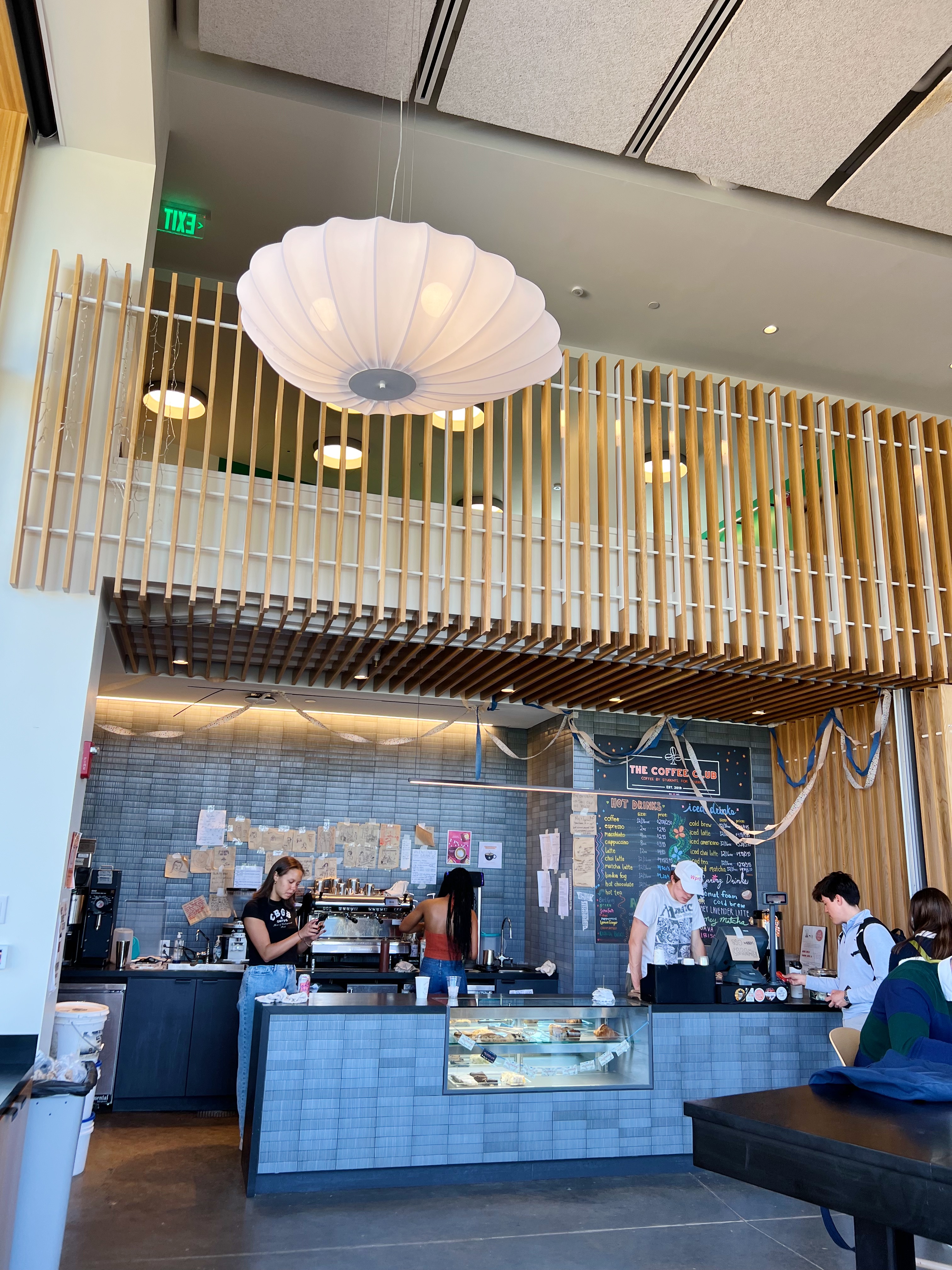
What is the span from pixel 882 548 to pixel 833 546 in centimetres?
37

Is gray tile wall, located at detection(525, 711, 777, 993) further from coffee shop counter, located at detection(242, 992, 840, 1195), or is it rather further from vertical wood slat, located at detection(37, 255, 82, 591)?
vertical wood slat, located at detection(37, 255, 82, 591)

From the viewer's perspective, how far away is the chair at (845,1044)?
348cm

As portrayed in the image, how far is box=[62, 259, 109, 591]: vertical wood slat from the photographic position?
164 inches

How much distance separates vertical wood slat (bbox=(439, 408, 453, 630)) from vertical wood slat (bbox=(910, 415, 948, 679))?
3138 millimetres

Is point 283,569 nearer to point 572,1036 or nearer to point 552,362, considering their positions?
point 552,362

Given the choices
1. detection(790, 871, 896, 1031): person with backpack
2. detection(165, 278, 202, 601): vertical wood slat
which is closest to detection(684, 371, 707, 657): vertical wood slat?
detection(790, 871, 896, 1031): person with backpack

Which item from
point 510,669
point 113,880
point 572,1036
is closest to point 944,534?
point 510,669

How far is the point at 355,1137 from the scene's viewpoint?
4617 millimetres

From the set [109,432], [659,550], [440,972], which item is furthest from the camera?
[440,972]

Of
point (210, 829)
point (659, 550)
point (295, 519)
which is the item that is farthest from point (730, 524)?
point (210, 829)

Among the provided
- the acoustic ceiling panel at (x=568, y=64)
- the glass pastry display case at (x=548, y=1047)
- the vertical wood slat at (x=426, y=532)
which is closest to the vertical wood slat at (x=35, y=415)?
the vertical wood slat at (x=426, y=532)

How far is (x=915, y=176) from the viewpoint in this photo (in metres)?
5.07

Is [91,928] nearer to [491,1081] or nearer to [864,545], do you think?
[491,1081]

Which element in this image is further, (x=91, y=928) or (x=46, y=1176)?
(x=91, y=928)
